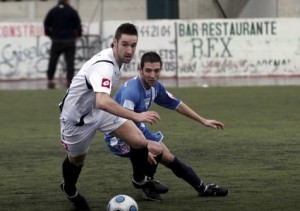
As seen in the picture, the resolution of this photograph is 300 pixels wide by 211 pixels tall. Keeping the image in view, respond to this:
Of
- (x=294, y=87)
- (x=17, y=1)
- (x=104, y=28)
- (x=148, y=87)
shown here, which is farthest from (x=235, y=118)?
(x=17, y=1)

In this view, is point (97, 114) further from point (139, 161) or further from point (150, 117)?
point (150, 117)

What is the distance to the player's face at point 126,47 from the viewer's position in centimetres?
855

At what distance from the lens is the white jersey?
330 inches

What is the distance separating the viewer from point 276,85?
76.5ft

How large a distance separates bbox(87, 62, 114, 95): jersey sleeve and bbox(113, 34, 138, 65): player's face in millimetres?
142

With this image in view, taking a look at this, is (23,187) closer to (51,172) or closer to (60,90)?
(51,172)

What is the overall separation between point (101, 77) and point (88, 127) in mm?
807

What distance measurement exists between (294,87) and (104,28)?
19.8 feet

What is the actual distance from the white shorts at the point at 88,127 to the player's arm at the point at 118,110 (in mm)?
756

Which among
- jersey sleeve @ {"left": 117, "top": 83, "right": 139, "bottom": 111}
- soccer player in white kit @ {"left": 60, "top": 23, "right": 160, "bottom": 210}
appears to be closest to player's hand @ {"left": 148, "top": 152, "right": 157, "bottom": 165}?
soccer player in white kit @ {"left": 60, "top": 23, "right": 160, "bottom": 210}

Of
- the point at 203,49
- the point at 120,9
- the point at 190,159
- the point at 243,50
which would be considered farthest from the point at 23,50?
the point at 190,159

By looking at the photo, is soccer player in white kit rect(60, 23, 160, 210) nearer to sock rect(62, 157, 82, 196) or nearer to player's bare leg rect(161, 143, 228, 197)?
sock rect(62, 157, 82, 196)

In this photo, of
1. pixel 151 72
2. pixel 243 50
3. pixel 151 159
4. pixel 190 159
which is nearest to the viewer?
pixel 151 159

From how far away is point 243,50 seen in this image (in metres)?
25.3
